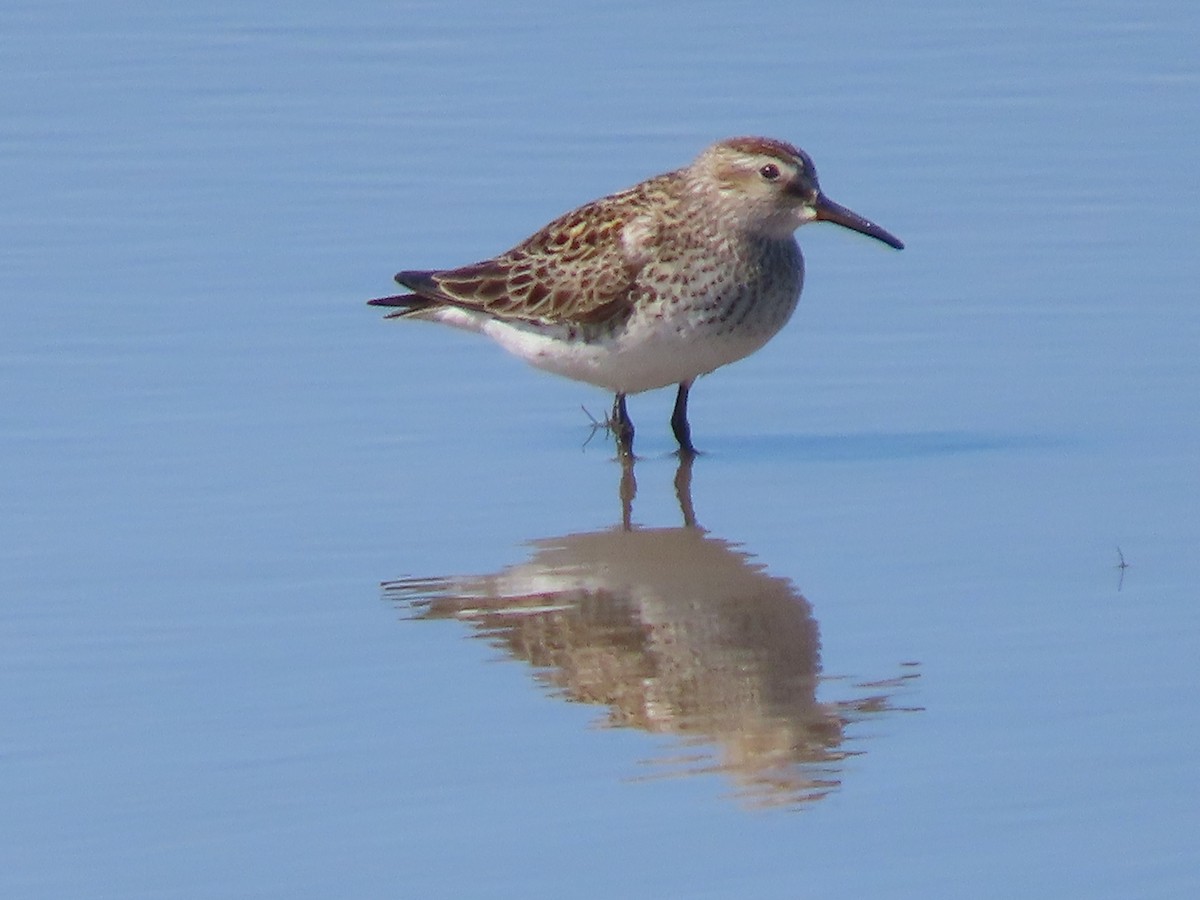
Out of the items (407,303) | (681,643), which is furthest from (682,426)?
(681,643)

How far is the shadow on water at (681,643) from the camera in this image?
285 inches

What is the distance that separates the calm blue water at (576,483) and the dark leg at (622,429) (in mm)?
107

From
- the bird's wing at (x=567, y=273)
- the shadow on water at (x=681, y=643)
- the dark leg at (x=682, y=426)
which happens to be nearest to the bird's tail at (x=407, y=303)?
the bird's wing at (x=567, y=273)

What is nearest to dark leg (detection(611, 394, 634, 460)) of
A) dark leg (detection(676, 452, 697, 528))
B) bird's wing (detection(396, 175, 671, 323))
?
dark leg (detection(676, 452, 697, 528))

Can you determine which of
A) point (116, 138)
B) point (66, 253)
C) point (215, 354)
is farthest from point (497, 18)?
point (215, 354)

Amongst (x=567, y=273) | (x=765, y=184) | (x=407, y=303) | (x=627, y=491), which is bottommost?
(x=627, y=491)

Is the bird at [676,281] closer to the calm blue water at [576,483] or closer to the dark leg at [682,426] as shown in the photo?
the dark leg at [682,426]

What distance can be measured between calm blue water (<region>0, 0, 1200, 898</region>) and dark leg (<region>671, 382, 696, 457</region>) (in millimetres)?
87

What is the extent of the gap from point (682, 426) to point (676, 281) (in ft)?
1.90

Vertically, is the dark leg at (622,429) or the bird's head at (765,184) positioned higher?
the bird's head at (765,184)

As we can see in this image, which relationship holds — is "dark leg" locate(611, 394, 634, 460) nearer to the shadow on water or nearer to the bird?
the bird

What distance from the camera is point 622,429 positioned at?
35.9 feet

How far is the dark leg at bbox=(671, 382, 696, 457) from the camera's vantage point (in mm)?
10805

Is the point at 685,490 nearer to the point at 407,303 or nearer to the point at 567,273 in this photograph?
the point at 567,273
